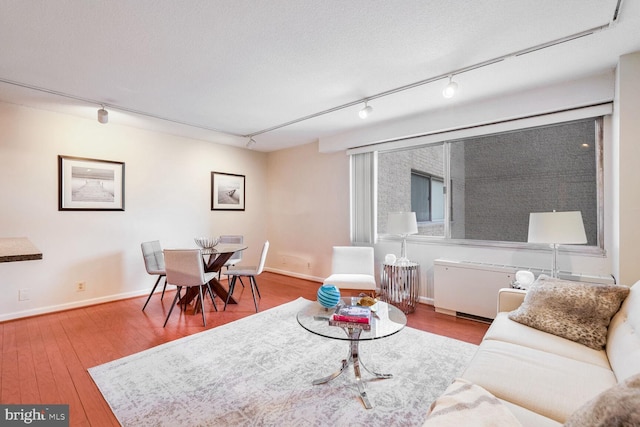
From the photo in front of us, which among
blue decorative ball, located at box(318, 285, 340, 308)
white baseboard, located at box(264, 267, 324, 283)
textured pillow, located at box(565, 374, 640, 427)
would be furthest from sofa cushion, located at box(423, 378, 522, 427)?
white baseboard, located at box(264, 267, 324, 283)

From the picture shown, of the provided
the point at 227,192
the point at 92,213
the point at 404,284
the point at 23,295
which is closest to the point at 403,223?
the point at 404,284

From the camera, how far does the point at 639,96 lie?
2240mm

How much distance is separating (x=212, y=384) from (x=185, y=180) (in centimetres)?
349

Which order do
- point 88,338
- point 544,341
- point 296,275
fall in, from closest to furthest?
point 544,341, point 88,338, point 296,275

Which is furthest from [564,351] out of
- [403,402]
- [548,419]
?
[403,402]

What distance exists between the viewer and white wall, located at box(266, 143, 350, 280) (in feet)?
15.8

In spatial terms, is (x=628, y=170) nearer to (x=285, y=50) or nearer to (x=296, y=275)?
(x=285, y=50)

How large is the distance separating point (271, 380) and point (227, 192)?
3.79m

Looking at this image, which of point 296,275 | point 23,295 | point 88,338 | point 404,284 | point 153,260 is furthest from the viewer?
point 296,275

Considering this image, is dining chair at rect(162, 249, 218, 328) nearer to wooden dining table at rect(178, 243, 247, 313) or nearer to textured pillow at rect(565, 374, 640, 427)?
wooden dining table at rect(178, 243, 247, 313)

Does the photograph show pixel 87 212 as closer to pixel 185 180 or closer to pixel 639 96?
pixel 185 180

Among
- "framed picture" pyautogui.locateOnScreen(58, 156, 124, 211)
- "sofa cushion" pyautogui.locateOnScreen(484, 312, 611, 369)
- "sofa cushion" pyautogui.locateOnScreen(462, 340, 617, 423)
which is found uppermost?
"framed picture" pyautogui.locateOnScreen(58, 156, 124, 211)

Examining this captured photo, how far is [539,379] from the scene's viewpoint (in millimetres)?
1380

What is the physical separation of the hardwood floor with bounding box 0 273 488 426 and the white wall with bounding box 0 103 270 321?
315 mm
